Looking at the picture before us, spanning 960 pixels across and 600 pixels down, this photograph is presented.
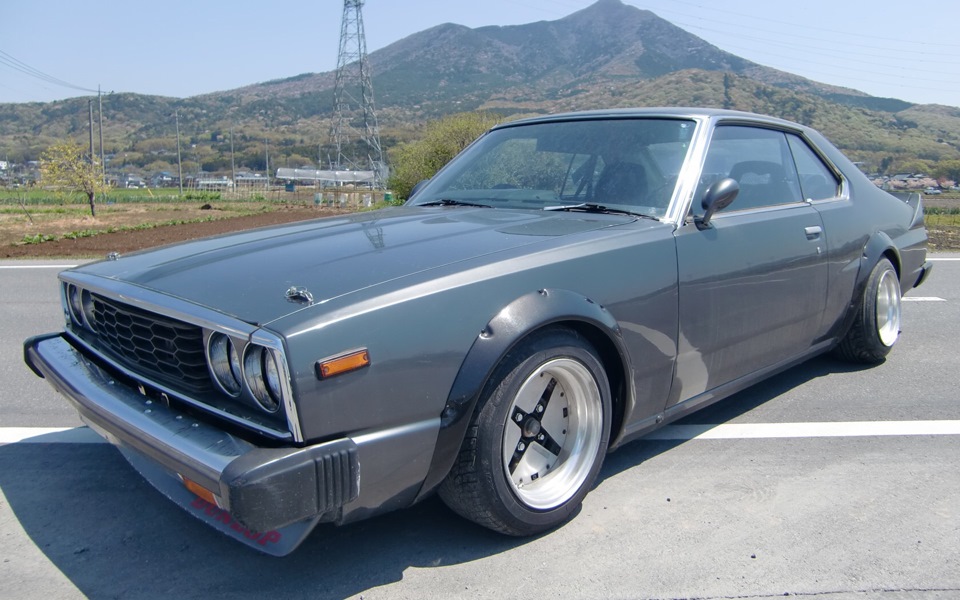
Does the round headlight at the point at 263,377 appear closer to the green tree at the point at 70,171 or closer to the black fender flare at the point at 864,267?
the black fender flare at the point at 864,267

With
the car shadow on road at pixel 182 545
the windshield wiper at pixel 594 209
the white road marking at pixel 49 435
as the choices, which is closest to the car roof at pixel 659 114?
the windshield wiper at pixel 594 209

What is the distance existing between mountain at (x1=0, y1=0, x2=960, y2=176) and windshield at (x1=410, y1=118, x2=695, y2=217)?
197 feet

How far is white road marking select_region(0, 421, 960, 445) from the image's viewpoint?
3.62m

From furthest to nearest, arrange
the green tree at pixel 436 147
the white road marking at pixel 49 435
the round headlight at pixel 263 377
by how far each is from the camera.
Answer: the green tree at pixel 436 147 → the white road marking at pixel 49 435 → the round headlight at pixel 263 377

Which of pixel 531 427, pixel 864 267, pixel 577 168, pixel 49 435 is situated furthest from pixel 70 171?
pixel 531 427

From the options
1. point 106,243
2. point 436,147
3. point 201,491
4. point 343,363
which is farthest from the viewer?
point 436,147

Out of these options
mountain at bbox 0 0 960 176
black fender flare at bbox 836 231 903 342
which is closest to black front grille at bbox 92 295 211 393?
black fender flare at bbox 836 231 903 342

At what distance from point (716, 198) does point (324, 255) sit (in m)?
1.66

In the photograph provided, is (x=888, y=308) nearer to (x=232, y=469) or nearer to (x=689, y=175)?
(x=689, y=175)

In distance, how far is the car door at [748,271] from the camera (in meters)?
3.12

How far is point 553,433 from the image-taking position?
2762 mm

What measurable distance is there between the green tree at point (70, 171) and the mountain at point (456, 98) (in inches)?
1802

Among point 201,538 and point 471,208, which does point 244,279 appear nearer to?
point 201,538

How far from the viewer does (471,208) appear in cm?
365
